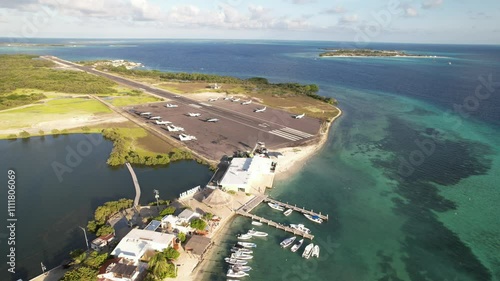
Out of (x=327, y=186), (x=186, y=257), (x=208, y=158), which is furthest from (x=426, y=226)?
(x=208, y=158)

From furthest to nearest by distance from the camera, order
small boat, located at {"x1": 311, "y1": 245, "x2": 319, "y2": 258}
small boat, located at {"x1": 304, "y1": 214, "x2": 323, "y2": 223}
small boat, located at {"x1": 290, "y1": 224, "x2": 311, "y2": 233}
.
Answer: small boat, located at {"x1": 304, "y1": 214, "x2": 323, "y2": 223} < small boat, located at {"x1": 290, "y1": 224, "x2": 311, "y2": 233} < small boat, located at {"x1": 311, "y1": 245, "x2": 319, "y2": 258}

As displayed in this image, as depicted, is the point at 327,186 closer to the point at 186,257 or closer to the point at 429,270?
the point at 429,270

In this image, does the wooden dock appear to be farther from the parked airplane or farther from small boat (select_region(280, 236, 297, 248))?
the parked airplane

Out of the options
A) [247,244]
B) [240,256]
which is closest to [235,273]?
[240,256]

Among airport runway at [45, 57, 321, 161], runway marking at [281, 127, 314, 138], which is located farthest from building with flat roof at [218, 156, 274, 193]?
runway marking at [281, 127, 314, 138]

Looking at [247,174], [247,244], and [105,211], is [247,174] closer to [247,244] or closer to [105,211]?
[247,244]

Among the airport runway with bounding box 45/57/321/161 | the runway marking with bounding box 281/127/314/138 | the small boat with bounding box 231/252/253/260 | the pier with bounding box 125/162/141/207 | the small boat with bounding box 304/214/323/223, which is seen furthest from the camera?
the runway marking with bounding box 281/127/314/138
